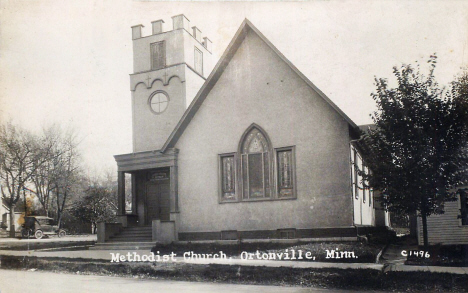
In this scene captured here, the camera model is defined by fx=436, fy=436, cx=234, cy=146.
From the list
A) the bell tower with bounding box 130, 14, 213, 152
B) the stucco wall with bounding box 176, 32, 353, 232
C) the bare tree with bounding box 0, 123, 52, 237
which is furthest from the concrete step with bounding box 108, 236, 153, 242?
the bell tower with bounding box 130, 14, 213, 152

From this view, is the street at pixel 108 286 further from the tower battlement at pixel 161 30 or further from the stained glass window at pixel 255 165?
the tower battlement at pixel 161 30

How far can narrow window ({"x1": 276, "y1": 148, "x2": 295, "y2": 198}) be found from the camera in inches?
625

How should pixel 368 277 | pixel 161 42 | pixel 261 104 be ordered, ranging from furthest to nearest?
pixel 161 42
pixel 261 104
pixel 368 277

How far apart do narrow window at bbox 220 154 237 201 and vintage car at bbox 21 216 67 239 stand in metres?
11.3

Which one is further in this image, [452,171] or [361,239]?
[361,239]

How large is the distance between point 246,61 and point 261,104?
182 cm

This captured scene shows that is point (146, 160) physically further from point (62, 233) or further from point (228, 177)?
point (62, 233)

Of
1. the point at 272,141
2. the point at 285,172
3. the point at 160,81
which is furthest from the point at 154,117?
the point at 285,172

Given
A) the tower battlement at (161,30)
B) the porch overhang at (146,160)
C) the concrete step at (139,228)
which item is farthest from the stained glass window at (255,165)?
the tower battlement at (161,30)

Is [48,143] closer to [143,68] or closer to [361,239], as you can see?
[143,68]

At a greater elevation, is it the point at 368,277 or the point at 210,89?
the point at 210,89

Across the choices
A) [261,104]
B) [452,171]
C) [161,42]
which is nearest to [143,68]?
[161,42]

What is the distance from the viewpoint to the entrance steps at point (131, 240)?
17000 millimetres

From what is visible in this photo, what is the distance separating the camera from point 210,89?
17391 mm
